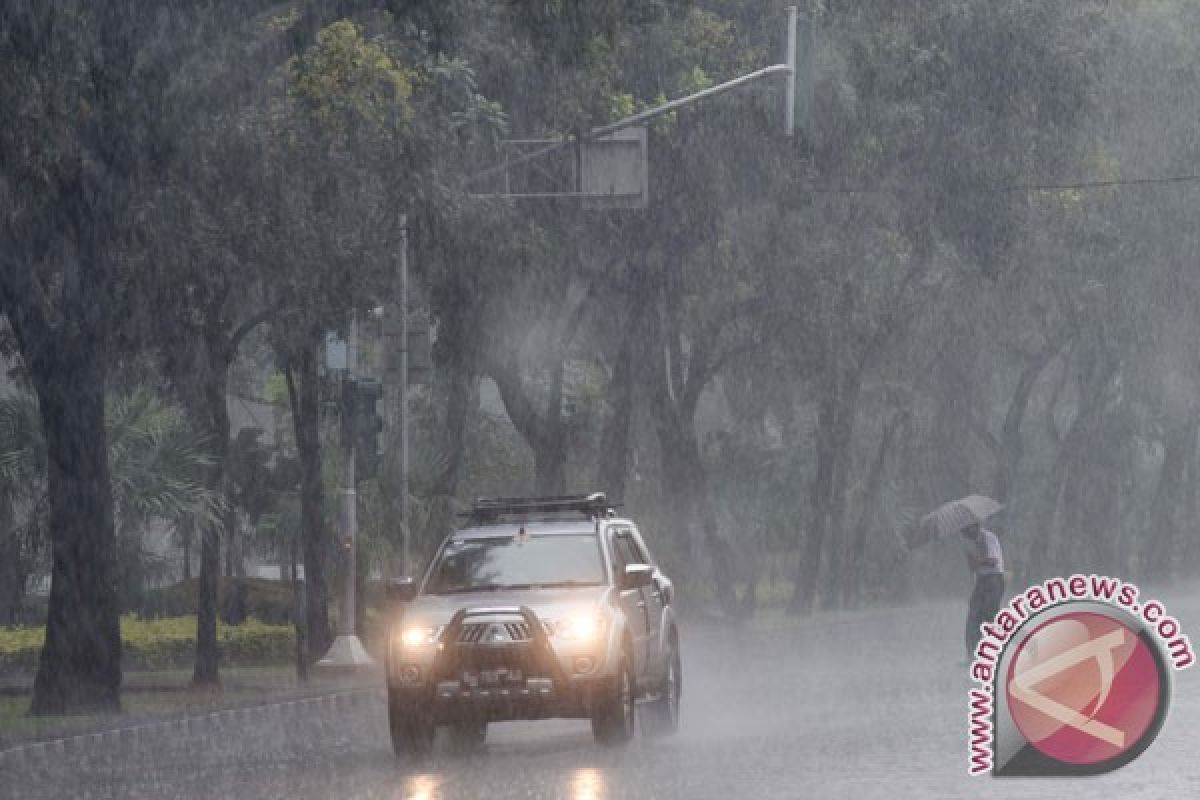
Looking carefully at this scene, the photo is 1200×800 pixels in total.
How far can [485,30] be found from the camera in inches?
1241

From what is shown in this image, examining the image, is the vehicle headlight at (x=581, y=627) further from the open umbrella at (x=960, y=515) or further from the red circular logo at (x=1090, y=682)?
the open umbrella at (x=960, y=515)

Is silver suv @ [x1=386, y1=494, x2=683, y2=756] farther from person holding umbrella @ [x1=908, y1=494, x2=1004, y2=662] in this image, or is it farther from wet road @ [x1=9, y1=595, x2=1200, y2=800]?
person holding umbrella @ [x1=908, y1=494, x2=1004, y2=662]

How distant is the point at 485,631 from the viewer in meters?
18.5

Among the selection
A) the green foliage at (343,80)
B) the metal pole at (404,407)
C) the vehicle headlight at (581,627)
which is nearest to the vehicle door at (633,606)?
the vehicle headlight at (581,627)

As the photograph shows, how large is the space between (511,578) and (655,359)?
23.3 metres

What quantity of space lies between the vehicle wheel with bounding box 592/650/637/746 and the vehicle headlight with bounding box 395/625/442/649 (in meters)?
1.26

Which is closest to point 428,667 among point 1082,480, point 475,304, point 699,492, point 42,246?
point 42,246

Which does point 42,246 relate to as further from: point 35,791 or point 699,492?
point 699,492

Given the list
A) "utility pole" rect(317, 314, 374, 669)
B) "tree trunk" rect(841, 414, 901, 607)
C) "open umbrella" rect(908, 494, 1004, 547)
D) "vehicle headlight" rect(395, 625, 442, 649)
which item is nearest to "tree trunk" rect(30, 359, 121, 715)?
"vehicle headlight" rect(395, 625, 442, 649)

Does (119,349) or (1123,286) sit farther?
(1123,286)

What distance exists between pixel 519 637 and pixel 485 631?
254mm

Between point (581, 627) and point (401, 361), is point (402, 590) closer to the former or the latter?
point (581, 627)

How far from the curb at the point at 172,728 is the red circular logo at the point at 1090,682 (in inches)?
432

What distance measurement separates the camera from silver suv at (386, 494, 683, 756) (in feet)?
60.4
